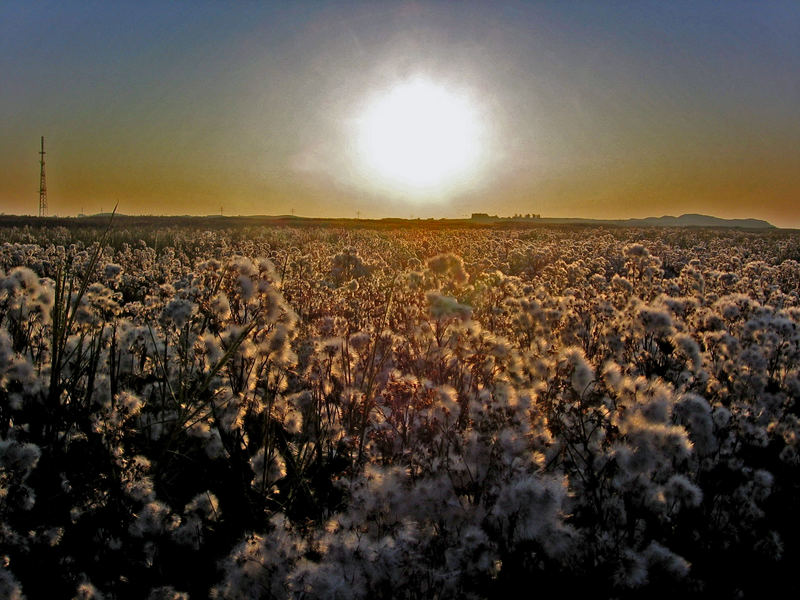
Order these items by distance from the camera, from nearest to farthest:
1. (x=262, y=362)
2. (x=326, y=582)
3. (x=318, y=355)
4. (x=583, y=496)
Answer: (x=326, y=582) < (x=583, y=496) < (x=262, y=362) < (x=318, y=355)

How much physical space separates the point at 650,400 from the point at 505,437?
836mm

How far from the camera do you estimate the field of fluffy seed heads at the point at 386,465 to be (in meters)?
2.56

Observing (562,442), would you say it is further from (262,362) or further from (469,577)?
(262,362)

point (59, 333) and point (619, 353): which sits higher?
point (59, 333)

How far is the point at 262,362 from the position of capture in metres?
4.23

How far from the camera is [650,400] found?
9.74ft

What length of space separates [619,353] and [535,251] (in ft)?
46.2

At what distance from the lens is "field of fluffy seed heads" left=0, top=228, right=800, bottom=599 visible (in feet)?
8.41

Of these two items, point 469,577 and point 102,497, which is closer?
point 469,577

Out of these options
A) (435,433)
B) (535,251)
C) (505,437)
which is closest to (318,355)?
(435,433)

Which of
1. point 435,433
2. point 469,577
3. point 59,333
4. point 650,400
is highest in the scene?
point 59,333

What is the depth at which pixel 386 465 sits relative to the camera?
3.75m

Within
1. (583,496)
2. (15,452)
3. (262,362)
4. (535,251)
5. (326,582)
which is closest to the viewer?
(326,582)

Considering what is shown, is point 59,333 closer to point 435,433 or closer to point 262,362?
point 262,362
